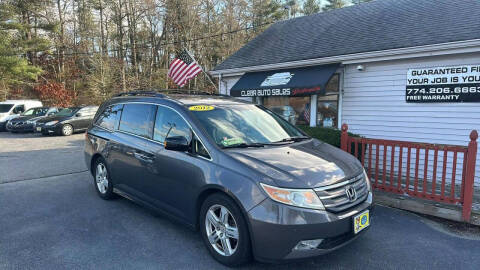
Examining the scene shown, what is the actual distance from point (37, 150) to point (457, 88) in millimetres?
12063

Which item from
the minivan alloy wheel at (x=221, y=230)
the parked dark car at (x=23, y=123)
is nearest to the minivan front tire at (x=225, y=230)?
the minivan alloy wheel at (x=221, y=230)

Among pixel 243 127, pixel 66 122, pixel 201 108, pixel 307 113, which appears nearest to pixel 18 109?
pixel 66 122

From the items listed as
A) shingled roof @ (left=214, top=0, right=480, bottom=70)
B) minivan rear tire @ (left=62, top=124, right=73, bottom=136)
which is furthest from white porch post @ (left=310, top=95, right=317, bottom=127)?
minivan rear tire @ (left=62, top=124, right=73, bottom=136)

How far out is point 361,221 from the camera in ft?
9.43

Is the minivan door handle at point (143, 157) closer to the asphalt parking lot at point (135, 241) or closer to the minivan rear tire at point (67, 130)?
the asphalt parking lot at point (135, 241)

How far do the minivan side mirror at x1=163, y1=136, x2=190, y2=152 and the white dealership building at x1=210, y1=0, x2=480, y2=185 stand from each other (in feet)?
16.2

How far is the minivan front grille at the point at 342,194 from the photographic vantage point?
2.67m

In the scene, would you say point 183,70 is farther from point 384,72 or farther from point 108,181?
A: point 108,181

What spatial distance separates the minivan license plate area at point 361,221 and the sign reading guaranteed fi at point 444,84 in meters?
4.71

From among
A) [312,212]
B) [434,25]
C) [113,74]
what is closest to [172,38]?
[113,74]

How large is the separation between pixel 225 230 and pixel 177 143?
1011 mm

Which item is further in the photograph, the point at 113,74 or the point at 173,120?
the point at 113,74

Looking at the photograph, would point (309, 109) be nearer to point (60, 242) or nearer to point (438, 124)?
point (438, 124)

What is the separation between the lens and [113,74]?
922 inches
